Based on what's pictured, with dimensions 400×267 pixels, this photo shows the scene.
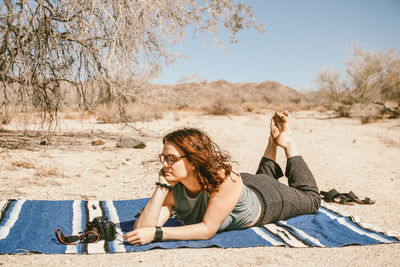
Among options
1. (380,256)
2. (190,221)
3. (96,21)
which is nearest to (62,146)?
Result: (96,21)

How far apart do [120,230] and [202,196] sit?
2.83 ft

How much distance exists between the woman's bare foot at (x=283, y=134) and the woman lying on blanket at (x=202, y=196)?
505 mm

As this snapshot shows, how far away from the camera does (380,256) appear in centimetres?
259

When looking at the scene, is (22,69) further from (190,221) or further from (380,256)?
(380,256)

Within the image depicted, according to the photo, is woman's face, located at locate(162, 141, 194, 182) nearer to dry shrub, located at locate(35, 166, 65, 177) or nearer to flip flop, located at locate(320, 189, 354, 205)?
flip flop, located at locate(320, 189, 354, 205)

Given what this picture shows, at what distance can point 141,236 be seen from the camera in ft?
8.20

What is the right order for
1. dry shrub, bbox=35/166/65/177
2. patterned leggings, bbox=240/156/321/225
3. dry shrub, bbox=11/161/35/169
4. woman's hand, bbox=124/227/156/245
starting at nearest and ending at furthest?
1. woman's hand, bbox=124/227/156/245
2. patterned leggings, bbox=240/156/321/225
3. dry shrub, bbox=35/166/65/177
4. dry shrub, bbox=11/161/35/169

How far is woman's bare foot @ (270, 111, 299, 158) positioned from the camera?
353cm

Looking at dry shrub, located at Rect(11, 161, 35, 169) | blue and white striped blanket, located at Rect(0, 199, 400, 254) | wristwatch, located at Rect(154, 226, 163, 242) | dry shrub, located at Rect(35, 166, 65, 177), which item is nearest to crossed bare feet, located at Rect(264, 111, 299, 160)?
blue and white striped blanket, located at Rect(0, 199, 400, 254)

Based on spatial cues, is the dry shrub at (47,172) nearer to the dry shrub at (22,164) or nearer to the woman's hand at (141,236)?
the dry shrub at (22,164)

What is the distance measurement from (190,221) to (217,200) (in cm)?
49

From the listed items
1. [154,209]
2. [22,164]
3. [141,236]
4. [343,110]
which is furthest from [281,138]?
[343,110]

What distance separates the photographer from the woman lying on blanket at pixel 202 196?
242cm

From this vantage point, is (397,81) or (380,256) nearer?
(380,256)
